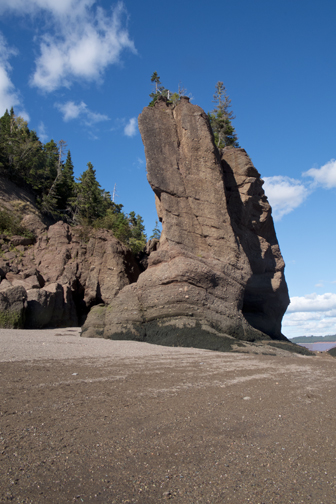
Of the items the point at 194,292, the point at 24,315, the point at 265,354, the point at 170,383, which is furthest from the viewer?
the point at 24,315

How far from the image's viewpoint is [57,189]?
1272 inches

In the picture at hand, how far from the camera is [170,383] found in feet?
16.8

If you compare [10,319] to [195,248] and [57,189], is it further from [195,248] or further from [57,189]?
[57,189]

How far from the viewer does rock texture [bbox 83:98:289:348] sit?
1261 cm

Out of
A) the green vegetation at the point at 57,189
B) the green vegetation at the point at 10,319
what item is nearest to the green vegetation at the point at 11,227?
the green vegetation at the point at 57,189

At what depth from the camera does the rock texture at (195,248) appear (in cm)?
1261

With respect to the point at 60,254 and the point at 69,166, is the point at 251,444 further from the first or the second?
the point at 69,166

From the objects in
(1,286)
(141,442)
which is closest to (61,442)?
(141,442)

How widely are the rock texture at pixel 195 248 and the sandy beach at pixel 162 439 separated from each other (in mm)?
6682

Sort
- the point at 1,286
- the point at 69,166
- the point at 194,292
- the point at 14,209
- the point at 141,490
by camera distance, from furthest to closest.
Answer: the point at 69,166 → the point at 14,209 → the point at 1,286 → the point at 194,292 → the point at 141,490

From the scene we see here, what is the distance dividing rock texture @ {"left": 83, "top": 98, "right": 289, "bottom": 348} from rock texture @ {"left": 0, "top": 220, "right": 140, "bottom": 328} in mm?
4232

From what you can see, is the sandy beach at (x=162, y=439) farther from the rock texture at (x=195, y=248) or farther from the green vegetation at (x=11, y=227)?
the green vegetation at (x=11, y=227)

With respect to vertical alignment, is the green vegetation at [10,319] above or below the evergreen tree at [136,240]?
below

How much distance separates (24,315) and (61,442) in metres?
13.5
